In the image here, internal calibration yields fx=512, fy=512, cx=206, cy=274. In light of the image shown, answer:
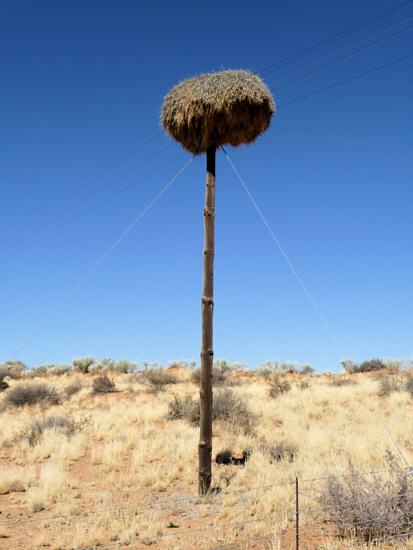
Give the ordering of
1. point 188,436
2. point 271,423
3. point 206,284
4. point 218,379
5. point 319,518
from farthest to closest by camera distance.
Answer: point 218,379, point 271,423, point 188,436, point 206,284, point 319,518

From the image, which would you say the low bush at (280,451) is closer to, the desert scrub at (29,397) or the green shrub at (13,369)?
the desert scrub at (29,397)

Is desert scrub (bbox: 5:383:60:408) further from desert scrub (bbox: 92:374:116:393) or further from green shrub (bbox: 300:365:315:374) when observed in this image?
green shrub (bbox: 300:365:315:374)

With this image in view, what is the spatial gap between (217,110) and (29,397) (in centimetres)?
1906

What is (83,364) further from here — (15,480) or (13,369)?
(15,480)

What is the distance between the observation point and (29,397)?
989 inches

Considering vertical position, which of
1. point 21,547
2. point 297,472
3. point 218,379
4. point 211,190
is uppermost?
point 211,190

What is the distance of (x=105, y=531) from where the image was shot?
28.0 ft

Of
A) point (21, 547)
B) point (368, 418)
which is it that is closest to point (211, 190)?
point (21, 547)

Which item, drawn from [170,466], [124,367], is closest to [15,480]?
[170,466]

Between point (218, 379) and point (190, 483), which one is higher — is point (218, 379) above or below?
above

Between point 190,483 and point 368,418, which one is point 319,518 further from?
point 368,418

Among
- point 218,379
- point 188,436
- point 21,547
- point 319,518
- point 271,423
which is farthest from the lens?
point 218,379

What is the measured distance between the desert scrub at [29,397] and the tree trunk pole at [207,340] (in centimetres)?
1557

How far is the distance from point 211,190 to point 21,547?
8076mm
